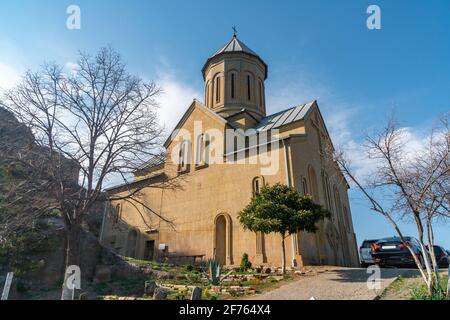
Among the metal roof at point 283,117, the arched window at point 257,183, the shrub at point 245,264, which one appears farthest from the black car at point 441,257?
the metal roof at point 283,117

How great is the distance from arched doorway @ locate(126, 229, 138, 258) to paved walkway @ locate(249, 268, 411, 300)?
17190 millimetres

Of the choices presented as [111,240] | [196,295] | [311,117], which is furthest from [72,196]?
[311,117]

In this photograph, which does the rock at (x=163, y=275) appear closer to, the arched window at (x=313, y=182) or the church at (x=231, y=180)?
the church at (x=231, y=180)

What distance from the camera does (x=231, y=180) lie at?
2027 centimetres

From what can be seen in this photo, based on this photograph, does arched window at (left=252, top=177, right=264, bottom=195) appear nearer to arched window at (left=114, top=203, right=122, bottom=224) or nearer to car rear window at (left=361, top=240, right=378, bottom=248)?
car rear window at (left=361, top=240, right=378, bottom=248)

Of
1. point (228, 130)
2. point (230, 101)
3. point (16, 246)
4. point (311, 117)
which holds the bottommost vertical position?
point (16, 246)

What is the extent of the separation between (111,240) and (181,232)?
8952 mm

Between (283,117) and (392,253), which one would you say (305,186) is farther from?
(283,117)

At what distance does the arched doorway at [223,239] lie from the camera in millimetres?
18453

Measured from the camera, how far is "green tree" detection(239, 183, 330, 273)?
1334cm

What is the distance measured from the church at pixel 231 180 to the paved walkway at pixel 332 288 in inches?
169
